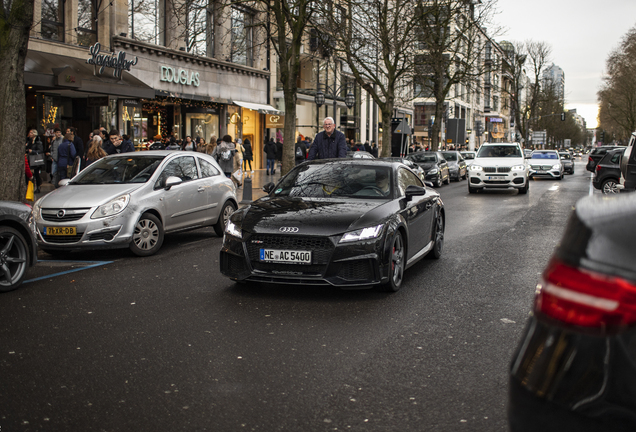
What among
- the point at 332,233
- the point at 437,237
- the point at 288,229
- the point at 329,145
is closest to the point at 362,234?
the point at 332,233

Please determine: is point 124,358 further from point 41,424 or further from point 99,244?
point 99,244

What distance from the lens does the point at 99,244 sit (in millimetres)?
9117

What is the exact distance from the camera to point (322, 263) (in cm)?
636

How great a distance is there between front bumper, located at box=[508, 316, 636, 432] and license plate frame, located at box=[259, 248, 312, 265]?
4.47 metres

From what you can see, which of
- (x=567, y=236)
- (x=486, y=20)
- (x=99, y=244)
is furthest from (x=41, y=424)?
(x=486, y=20)

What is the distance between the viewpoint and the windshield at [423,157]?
97.6 feet

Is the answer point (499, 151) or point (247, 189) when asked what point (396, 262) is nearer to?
point (247, 189)

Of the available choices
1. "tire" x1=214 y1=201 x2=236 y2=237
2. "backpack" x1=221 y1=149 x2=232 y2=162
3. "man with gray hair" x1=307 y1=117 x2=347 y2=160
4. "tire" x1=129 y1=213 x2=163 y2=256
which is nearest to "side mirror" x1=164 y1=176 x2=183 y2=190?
"tire" x1=129 y1=213 x2=163 y2=256

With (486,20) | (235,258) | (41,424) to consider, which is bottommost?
(41,424)

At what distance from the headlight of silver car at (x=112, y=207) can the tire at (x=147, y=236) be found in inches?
13.2

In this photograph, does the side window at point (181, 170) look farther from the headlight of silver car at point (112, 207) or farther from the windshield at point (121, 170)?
the headlight of silver car at point (112, 207)

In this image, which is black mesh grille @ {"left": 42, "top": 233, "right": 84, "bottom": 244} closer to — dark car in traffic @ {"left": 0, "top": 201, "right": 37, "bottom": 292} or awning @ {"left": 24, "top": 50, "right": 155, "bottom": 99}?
dark car in traffic @ {"left": 0, "top": 201, "right": 37, "bottom": 292}

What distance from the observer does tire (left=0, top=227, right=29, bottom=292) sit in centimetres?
707

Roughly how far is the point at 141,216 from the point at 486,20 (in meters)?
29.8
